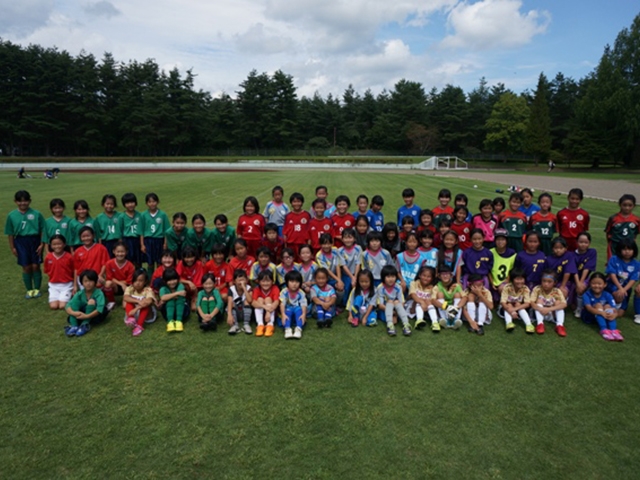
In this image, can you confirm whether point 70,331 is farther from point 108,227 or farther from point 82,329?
point 108,227

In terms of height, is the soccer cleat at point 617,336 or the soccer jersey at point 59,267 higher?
the soccer jersey at point 59,267

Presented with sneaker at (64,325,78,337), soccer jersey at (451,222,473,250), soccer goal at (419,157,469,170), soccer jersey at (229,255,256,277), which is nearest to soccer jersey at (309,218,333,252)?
soccer jersey at (229,255,256,277)

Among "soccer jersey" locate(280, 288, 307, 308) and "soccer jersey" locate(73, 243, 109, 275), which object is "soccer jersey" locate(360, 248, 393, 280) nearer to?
"soccer jersey" locate(280, 288, 307, 308)

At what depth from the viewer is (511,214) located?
6.26 m

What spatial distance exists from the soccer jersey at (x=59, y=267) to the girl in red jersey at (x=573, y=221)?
24.8ft

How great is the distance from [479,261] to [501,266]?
333 mm

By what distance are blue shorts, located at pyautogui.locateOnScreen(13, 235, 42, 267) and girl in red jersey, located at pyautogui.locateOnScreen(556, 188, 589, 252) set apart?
8.36m

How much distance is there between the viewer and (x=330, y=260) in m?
5.75

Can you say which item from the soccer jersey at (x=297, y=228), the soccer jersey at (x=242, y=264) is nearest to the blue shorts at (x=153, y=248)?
the soccer jersey at (x=242, y=264)

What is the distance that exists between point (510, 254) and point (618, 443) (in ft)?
9.93

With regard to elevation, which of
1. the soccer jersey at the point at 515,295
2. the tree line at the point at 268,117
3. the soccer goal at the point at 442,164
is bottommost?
the soccer jersey at the point at 515,295

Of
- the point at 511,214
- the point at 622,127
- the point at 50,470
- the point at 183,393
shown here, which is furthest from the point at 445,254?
the point at 622,127

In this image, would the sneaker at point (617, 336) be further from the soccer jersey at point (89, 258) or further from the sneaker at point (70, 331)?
the soccer jersey at point (89, 258)

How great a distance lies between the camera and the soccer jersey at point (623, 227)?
5734mm
